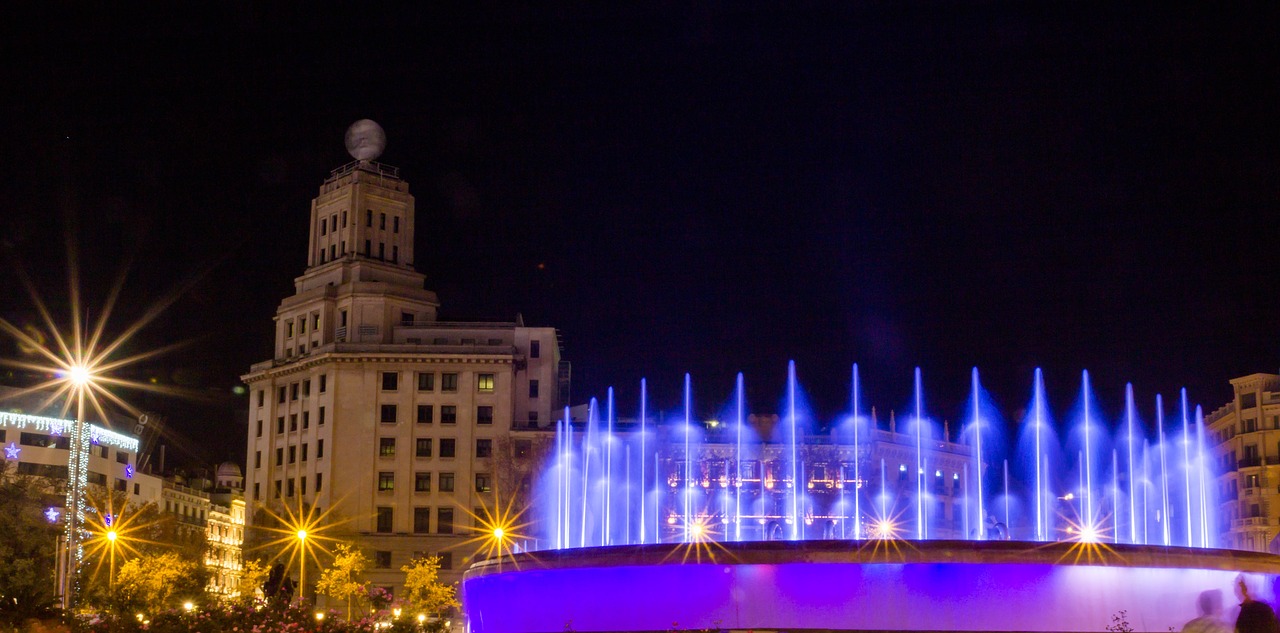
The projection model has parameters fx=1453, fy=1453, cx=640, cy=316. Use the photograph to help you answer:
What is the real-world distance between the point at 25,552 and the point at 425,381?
47298mm

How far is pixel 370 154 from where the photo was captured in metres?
92.9

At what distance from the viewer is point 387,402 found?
3401 inches

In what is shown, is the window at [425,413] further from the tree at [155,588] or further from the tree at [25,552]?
the tree at [25,552]

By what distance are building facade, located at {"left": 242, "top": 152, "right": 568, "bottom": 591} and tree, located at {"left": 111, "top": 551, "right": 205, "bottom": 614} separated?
59.0 feet

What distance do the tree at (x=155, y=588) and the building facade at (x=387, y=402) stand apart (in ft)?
59.0

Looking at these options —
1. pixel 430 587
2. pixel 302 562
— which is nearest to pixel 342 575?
pixel 430 587

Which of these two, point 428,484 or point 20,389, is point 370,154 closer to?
point 428,484

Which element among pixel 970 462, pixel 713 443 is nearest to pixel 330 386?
pixel 713 443

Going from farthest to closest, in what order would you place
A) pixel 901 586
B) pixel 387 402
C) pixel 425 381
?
pixel 425 381, pixel 387 402, pixel 901 586

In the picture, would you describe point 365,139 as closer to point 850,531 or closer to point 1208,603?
point 850,531

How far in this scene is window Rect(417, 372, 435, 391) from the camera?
86.6 meters

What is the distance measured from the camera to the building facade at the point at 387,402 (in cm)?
8438

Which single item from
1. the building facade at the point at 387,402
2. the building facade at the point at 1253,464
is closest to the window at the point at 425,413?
the building facade at the point at 387,402

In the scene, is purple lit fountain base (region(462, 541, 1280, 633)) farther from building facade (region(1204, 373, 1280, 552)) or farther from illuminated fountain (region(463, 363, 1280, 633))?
building facade (region(1204, 373, 1280, 552))
